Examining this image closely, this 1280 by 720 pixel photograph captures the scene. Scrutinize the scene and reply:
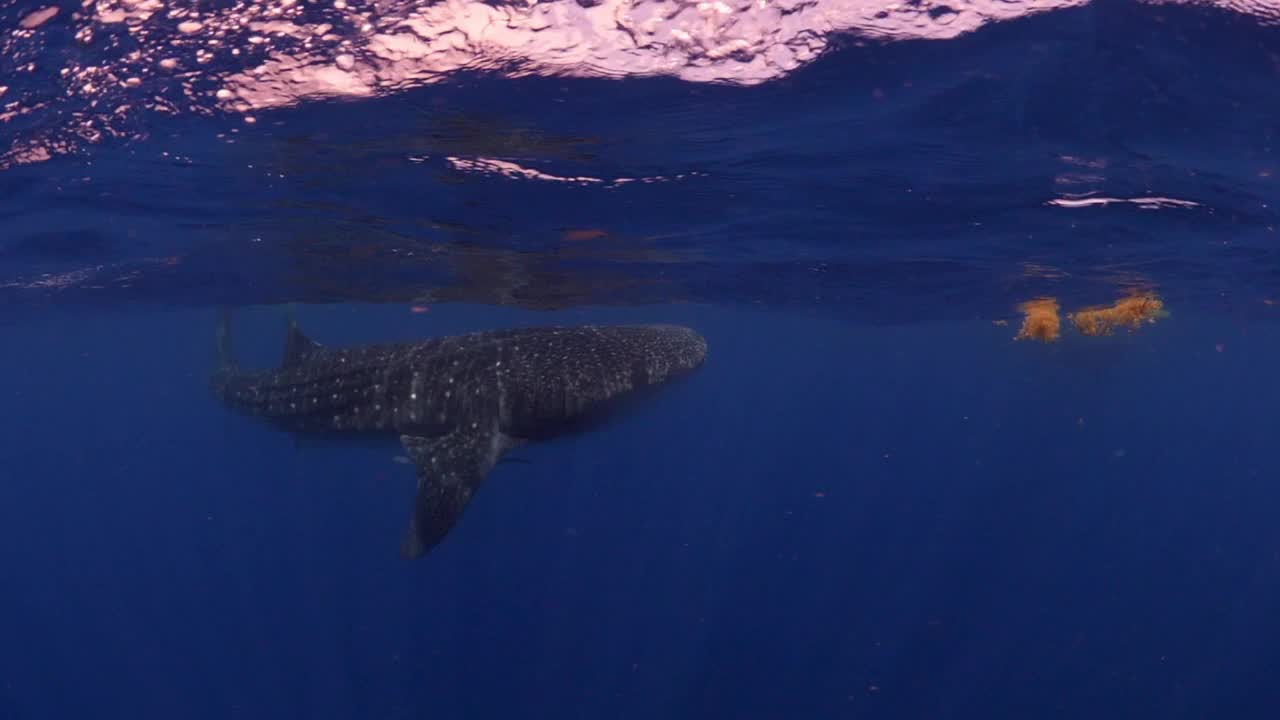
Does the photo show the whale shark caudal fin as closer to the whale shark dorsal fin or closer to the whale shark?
the whale shark

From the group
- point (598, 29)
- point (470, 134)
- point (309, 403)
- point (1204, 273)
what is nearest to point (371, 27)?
point (598, 29)

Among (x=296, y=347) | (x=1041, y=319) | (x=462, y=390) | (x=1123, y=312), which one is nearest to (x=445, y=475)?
(x=462, y=390)

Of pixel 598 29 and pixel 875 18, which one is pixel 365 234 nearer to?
pixel 598 29

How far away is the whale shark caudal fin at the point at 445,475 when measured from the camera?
26.9 feet

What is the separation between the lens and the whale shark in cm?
892

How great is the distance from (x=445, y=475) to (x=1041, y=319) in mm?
24899

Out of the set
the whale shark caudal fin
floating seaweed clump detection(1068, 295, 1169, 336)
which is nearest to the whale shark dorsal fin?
the whale shark caudal fin

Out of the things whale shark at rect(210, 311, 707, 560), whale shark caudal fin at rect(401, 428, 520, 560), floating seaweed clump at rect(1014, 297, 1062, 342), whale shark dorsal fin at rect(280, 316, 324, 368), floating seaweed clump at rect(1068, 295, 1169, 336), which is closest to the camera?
whale shark caudal fin at rect(401, 428, 520, 560)

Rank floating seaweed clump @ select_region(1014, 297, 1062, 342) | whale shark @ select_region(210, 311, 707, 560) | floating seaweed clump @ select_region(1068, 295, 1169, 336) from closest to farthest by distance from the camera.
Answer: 1. whale shark @ select_region(210, 311, 707, 560)
2. floating seaweed clump @ select_region(1068, 295, 1169, 336)
3. floating seaweed clump @ select_region(1014, 297, 1062, 342)

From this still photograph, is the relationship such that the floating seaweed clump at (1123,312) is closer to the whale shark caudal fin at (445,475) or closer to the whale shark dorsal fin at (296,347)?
the whale shark caudal fin at (445,475)

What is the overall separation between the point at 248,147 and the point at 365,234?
562cm

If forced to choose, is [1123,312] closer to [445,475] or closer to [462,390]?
[462,390]

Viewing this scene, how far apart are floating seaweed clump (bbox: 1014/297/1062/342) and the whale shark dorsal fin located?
2281cm

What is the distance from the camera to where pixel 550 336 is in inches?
441
